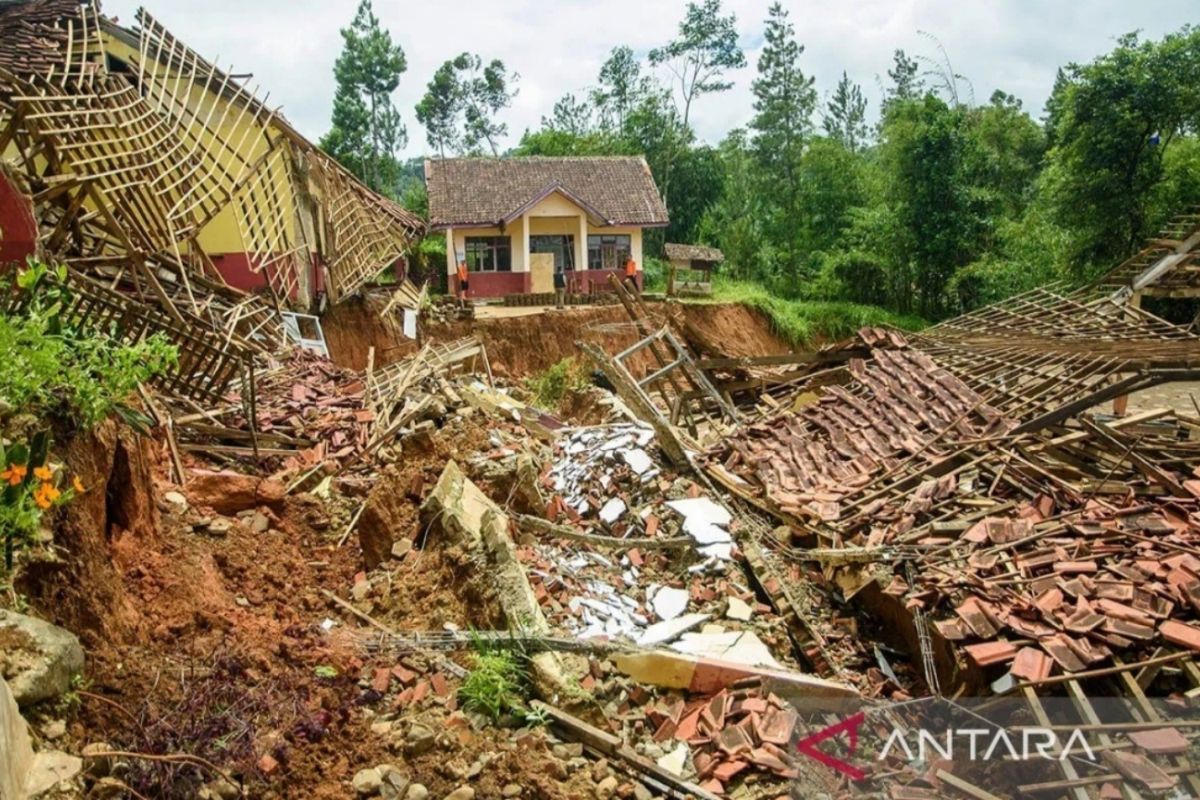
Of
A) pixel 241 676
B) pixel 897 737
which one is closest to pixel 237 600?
pixel 241 676

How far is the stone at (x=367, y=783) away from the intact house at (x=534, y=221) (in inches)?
905

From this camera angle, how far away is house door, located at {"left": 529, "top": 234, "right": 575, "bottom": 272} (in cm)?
2802

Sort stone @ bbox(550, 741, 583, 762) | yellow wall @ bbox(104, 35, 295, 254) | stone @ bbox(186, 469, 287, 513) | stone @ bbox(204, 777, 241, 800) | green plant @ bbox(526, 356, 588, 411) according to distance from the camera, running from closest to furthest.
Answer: stone @ bbox(204, 777, 241, 800) → stone @ bbox(550, 741, 583, 762) → stone @ bbox(186, 469, 287, 513) → yellow wall @ bbox(104, 35, 295, 254) → green plant @ bbox(526, 356, 588, 411)

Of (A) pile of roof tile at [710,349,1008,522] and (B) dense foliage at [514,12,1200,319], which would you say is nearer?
(A) pile of roof tile at [710,349,1008,522]

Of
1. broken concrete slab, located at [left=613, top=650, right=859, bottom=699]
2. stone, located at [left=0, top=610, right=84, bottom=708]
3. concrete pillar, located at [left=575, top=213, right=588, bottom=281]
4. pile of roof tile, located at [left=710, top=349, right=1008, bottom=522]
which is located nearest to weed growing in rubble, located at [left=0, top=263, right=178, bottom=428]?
stone, located at [left=0, top=610, right=84, bottom=708]

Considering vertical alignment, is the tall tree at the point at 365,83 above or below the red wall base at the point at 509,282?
above

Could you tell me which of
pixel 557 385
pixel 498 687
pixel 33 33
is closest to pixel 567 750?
pixel 498 687

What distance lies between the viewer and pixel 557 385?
15609 millimetres

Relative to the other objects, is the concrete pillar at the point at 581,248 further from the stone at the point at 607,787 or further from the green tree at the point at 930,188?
the stone at the point at 607,787

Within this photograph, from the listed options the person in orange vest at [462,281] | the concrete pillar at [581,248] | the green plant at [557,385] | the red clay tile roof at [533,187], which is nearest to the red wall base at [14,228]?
the green plant at [557,385]

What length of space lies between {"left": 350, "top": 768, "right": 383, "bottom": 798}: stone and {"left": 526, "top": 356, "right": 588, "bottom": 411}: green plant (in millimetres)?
11210

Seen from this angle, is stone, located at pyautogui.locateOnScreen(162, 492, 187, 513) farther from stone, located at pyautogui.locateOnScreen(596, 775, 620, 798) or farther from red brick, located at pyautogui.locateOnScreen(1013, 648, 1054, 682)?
red brick, located at pyautogui.locateOnScreen(1013, 648, 1054, 682)

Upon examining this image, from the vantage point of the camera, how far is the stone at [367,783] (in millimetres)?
3750

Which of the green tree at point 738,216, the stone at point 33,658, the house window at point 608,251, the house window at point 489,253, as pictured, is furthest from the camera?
the green tree at point 738,216
